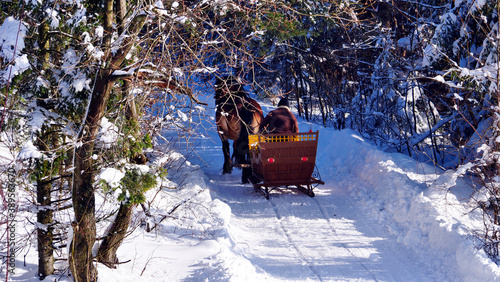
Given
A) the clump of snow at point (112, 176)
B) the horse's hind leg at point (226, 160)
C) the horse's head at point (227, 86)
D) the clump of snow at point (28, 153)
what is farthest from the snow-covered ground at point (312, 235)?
the clump of snow at point (28, 153)

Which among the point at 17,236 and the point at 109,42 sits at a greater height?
the point at 109,42

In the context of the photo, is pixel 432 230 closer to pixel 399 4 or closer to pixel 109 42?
pixel 109 42

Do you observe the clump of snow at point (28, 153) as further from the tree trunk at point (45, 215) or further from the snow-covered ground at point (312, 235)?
the snow-covered ground at point (312, 235)

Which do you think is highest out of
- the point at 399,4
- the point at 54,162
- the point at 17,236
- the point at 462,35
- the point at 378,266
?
the point at 399,4

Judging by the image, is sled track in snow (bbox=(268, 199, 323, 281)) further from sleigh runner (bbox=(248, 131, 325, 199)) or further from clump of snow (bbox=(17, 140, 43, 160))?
clump of snow (bbox=(17, 140, 43, 160))

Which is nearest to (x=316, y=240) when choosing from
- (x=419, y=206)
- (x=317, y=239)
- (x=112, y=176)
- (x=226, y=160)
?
(x=317, y=239)

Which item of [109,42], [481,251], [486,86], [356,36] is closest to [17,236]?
[109,42]

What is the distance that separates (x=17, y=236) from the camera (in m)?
4.50

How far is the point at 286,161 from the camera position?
29.1ft

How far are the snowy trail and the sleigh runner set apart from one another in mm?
310

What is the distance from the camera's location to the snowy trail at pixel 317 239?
→ 5.55 m

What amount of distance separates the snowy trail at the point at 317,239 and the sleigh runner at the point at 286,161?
12.2 inches

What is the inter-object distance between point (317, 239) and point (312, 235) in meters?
0.18

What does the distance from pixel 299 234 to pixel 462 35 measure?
5.34 m
